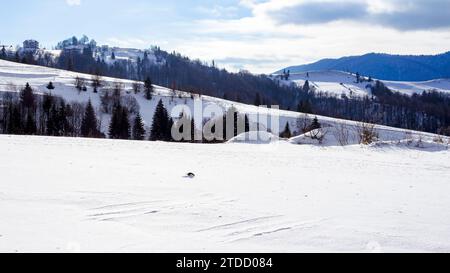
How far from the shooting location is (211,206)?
659 centimetres

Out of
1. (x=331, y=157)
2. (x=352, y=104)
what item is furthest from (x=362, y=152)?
(x=352, y=104)

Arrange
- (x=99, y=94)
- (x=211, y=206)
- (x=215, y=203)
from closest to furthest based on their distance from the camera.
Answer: (x=211, y=206) → (x=215, y=203) → (x=99, y=94)

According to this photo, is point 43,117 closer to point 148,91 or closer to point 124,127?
point 124,127

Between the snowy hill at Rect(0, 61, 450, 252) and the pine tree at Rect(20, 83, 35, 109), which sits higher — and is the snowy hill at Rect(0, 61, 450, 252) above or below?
below

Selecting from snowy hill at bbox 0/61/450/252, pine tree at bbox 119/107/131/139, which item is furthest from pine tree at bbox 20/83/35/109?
snowy hill at bbox 0/61/450/252

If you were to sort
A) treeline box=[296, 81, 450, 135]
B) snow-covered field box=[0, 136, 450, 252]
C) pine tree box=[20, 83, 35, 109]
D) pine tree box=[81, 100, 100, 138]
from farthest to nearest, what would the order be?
treeline box=[296, 81, 450, 135]
pine tree box=[20, 83, 35, 109]
pine tree box=[81, 100, 100, 138]
snow-covered field box=[0, 136, 450, 252]

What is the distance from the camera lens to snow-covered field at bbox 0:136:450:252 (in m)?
4.89

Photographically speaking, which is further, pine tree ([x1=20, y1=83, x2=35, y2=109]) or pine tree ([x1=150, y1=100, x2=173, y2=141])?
pine tree ([x1=20, y1=83, x2=35, y2=109])

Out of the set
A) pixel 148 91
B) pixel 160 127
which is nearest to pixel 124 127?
pixel 160 127

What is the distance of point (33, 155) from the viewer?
11531 millimetres

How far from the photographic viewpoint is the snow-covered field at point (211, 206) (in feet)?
16.1

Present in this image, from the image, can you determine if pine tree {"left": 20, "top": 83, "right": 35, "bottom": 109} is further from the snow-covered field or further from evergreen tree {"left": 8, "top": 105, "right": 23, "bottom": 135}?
the snow-covered field

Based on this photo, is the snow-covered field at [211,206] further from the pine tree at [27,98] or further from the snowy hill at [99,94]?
the pine tree at [27,98]

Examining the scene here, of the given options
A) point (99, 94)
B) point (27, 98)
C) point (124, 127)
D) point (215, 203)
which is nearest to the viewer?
point (215, 203)
